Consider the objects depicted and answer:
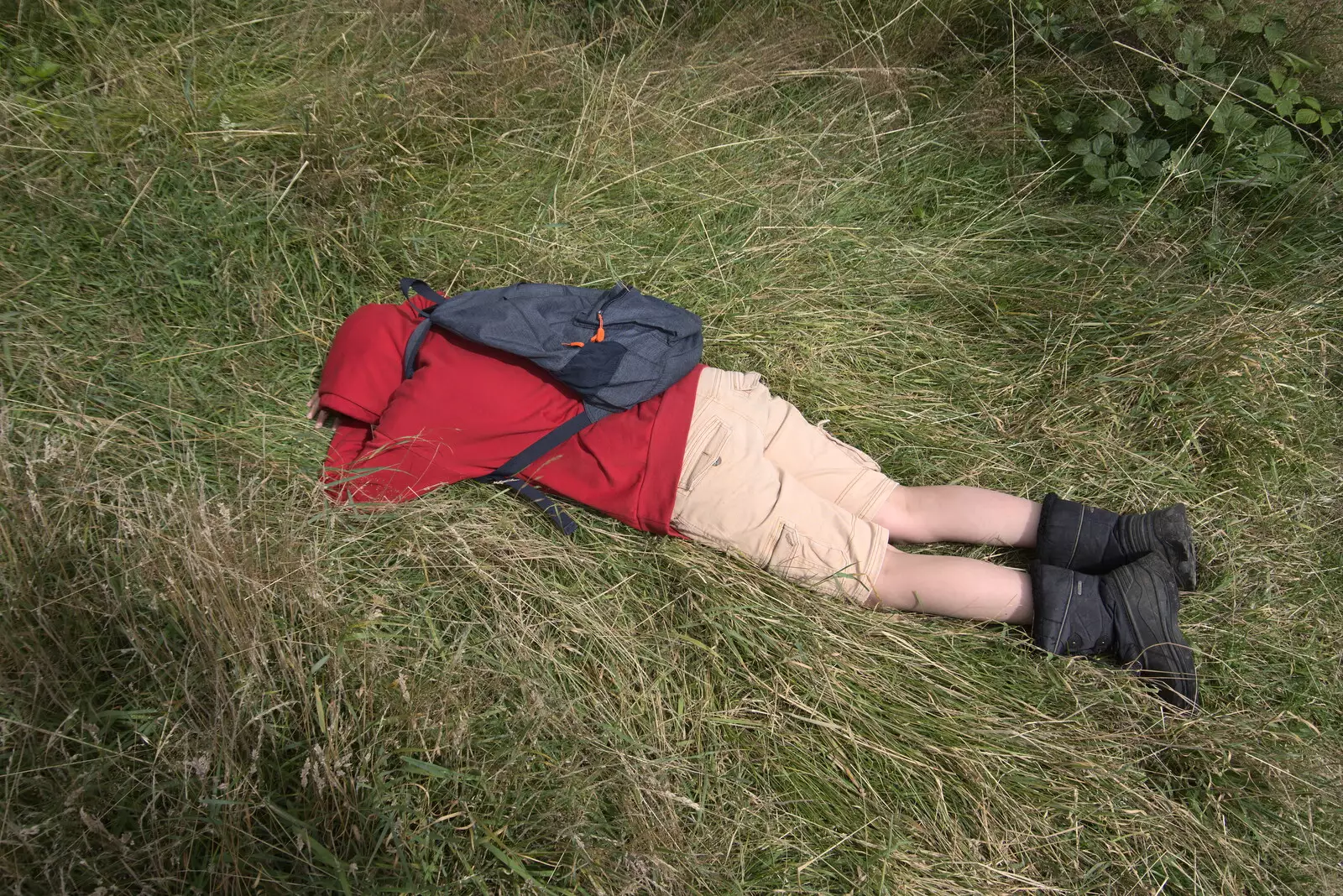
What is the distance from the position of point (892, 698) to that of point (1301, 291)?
2174 millimetres

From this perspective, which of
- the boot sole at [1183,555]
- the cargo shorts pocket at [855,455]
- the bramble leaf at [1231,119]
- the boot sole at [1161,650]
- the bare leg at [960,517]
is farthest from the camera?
the bramble leaf at [1231,119]

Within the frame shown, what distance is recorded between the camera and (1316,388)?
9.43 ft

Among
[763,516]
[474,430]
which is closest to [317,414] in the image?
[474,430]

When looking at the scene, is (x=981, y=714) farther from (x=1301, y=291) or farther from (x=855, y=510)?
(x=1301, y=291)

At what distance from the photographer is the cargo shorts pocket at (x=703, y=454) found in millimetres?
2293

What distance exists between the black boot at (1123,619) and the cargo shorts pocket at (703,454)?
0.88 meters

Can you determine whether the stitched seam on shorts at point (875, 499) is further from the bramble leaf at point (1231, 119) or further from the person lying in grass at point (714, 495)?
the bramble leaf at point (1231, 119)

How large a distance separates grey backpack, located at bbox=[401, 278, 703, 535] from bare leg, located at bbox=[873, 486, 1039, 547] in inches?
28.6

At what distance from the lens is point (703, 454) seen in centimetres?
231

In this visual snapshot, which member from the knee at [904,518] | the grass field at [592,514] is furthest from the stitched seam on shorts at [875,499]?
the grass field at [592,514]

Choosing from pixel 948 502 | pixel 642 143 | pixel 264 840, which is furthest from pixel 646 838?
pixel 642 143

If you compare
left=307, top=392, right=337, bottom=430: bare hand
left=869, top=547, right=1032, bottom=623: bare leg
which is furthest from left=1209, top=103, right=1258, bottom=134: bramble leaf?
left=307, top=392, right=337, bottom=430: bare hand

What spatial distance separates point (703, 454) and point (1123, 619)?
1.13 metres

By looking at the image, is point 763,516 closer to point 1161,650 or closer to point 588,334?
point 588,334
